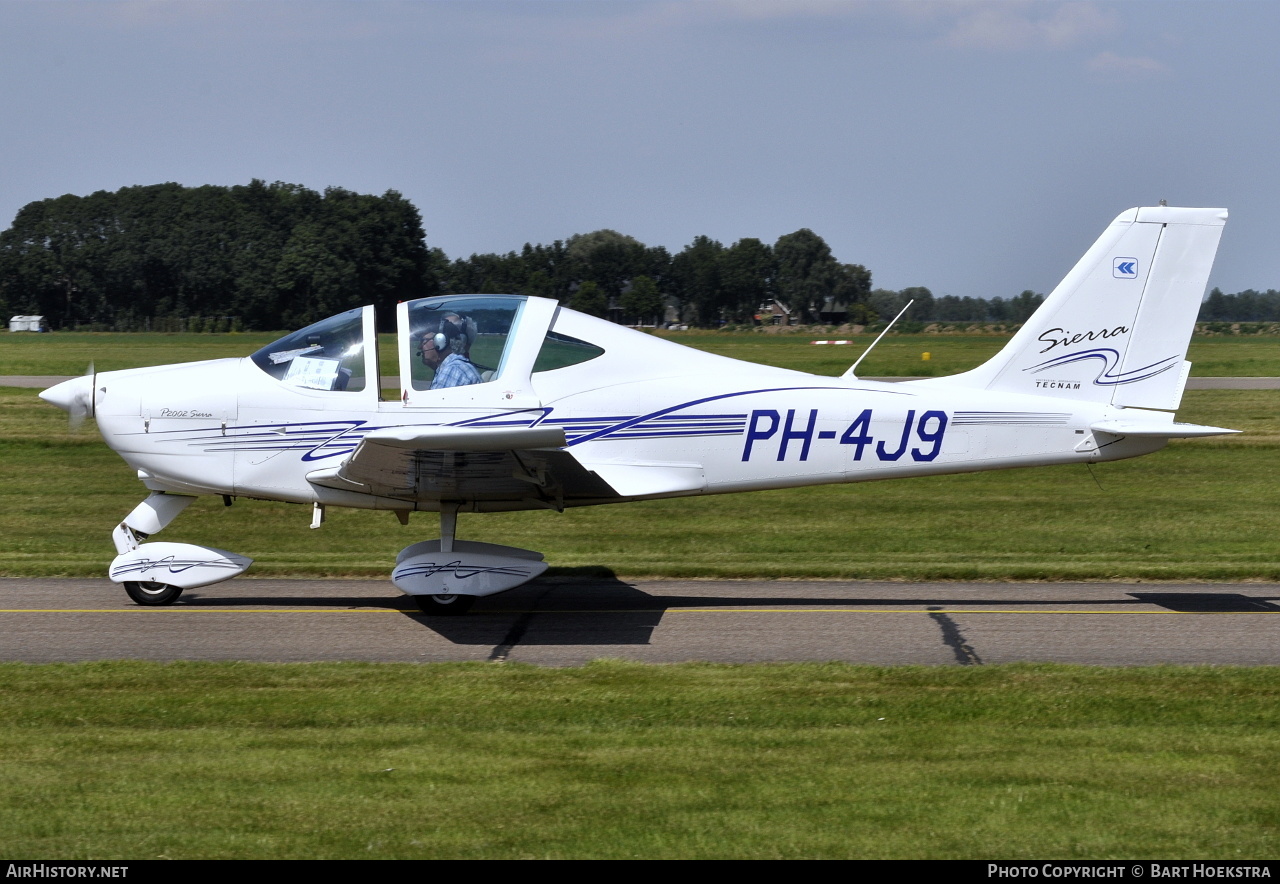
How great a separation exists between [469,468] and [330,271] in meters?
45.3

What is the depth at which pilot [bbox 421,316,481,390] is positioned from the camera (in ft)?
28.3

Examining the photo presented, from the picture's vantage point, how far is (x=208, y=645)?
8.04 metres

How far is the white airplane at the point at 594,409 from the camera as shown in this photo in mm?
8695

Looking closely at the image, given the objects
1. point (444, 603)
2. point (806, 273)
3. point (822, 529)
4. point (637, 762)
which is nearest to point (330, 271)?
point (806, 273)

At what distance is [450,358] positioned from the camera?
8.66 m

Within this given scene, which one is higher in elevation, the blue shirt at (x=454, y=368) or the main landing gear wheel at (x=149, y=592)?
the blue shirt at (x=454, y=368)

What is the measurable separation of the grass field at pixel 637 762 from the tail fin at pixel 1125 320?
8.54 ft

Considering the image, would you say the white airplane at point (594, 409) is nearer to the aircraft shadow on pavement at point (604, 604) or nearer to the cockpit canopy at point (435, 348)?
the cockpit canopy at point (435, 348)

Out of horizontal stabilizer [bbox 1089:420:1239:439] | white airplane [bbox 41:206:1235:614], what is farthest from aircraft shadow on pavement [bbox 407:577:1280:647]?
horizontal stabilizer [bbox 1089:420:1239:439]

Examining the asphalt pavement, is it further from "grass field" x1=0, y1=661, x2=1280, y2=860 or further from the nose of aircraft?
the nose of aircraft

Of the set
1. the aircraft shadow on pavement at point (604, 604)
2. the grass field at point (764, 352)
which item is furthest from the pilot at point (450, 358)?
the grass field at point (764, 352)

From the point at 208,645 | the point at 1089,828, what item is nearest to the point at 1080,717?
the point at 1089,828

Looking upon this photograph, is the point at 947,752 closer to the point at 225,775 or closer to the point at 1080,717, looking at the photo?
the point at 1080,717

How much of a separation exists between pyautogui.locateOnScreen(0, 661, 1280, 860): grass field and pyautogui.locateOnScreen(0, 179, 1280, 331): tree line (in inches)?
1327
